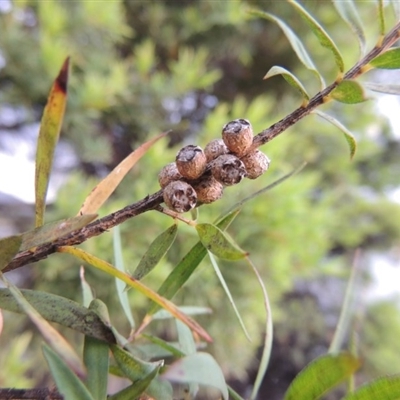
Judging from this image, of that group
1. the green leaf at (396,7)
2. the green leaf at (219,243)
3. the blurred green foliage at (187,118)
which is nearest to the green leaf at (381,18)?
the green leaf at (396,7)

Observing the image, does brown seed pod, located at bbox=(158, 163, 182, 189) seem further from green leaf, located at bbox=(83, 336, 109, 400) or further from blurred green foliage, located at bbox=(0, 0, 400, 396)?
blurred green foliage, located at bbox=(0, 0, 400, 396)

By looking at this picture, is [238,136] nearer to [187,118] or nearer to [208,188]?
[208,188]

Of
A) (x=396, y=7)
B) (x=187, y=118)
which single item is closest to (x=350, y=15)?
(x=396, y=7)

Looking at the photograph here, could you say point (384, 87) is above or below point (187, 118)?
below

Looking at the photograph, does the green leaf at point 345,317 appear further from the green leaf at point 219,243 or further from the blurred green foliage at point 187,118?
the blurred green foliage at point 187,118

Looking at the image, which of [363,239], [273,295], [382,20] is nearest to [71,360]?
[382,20]

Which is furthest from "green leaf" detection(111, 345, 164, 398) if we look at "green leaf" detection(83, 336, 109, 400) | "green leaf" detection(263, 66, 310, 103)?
"green leaf" detection(263, 66, 310, 103)

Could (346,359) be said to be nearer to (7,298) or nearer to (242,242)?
(7,298)
